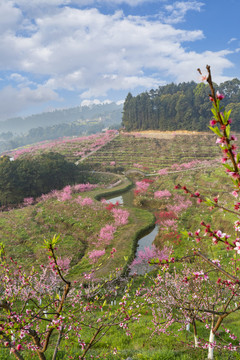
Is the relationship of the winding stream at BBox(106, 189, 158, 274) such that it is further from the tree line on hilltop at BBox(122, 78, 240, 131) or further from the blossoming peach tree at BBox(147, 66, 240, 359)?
the tree line on hilltop at BBox(122, 78, 240, 131)

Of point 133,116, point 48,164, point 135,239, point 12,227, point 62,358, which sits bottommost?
point 135,239

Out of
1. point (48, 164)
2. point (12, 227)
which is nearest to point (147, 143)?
point (48, 164)

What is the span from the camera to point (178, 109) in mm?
84438

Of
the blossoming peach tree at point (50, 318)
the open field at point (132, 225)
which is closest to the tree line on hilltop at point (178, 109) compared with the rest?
the open field at point (132, 225)

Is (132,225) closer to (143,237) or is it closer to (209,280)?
(143,237)

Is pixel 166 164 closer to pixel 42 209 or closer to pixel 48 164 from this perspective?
pixel 48 164

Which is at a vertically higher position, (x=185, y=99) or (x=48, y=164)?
(x=185, y=99)

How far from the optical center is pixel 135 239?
83.6 ft

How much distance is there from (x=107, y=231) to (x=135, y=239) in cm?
384

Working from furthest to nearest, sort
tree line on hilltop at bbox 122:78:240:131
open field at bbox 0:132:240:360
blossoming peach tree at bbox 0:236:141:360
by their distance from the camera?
tree line on hilltop at bbox 122:78:240:131, open field at bbox 0:132:240:360, blossoming peach tree at bbox 0:236:141:360

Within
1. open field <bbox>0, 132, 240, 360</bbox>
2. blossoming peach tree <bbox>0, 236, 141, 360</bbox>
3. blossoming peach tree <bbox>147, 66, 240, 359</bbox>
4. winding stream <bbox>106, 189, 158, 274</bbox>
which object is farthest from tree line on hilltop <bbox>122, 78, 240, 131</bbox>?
blossoming peach tree <bbox>0, 236, 141, 360</bbox>

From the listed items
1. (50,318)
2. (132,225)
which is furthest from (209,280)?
(132,225)

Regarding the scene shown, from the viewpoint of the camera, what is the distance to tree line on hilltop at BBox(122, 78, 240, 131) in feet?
262

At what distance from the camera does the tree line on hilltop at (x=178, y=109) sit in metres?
80.0
